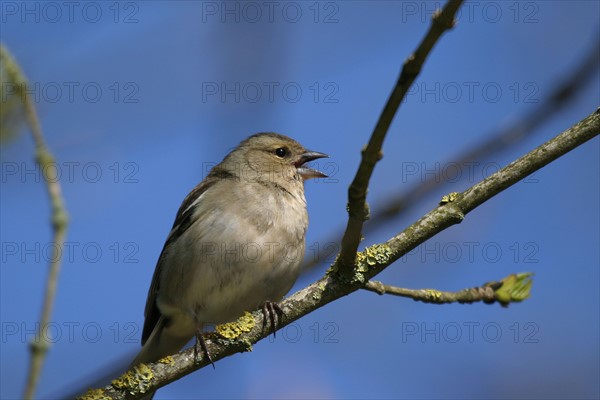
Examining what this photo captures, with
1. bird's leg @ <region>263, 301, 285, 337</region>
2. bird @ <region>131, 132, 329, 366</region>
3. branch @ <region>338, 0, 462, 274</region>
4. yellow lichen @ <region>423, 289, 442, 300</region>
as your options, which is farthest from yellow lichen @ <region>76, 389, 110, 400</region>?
yellow lichen @ <region>423, 289, 442, 300</region>

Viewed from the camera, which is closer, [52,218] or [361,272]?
[52,218]

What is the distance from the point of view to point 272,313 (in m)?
4.74

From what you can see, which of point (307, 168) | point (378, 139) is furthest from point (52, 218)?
point (307, 168)

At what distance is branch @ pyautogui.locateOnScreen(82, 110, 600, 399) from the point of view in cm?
387

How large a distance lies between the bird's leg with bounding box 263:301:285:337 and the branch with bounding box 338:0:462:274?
1.86 feet

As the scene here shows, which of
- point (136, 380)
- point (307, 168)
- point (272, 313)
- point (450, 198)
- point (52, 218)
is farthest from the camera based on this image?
point (307, 168)

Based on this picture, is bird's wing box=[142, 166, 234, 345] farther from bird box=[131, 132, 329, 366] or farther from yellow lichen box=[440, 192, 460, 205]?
yellow lichen box=[440, 192, 460, 205]

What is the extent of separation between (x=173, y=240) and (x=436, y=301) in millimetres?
3078

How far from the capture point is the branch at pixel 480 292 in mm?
4223

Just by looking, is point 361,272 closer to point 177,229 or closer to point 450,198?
point 450,198

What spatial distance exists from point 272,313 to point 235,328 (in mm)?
255

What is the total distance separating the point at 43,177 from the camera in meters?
3.13

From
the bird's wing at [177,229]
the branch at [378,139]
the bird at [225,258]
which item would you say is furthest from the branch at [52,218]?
the bird's wing at [177,229]

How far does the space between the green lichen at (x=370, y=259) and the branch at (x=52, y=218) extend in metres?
1.86
